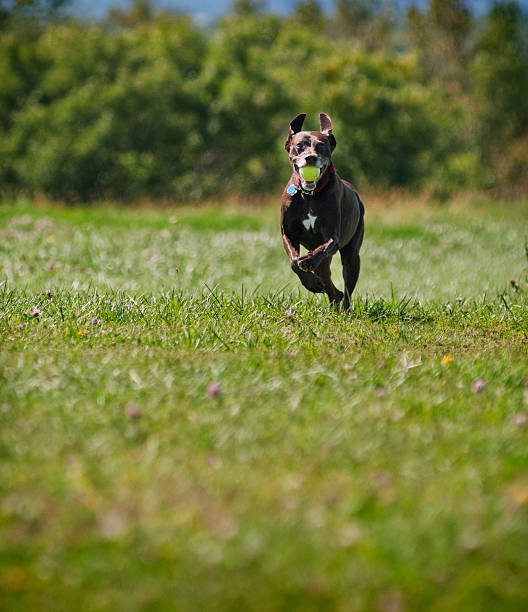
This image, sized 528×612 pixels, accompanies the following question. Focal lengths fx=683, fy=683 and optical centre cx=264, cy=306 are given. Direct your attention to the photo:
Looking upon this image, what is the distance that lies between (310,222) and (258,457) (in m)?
2.95

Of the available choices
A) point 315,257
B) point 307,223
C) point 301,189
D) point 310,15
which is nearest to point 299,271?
point 315,257

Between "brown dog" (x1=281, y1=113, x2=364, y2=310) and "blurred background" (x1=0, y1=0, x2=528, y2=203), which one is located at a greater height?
"blurred background" (x1=0, y1=0, x2=528, y2=203)

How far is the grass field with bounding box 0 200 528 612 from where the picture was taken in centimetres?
225

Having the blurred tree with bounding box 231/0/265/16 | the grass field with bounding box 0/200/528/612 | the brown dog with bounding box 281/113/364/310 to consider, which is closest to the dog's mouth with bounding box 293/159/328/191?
the brown dog with bounding box 281/113/364/310

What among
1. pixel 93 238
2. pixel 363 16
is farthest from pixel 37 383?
pixel 363 16

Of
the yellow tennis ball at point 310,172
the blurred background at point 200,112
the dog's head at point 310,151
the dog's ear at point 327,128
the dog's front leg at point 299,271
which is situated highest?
the blurred background at point 200,112

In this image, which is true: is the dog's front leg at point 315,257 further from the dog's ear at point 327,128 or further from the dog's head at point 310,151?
the dog's ear at point 327,128

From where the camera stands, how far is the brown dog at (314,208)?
17.7 feet

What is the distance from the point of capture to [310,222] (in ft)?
18.3

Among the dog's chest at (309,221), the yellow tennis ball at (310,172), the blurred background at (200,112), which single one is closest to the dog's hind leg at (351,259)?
the dog's chest at (309,221)

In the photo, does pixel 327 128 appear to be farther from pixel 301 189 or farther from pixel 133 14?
pixel 133 14

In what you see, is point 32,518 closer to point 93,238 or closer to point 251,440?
point 251,440

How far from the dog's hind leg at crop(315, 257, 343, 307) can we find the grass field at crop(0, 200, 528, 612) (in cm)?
23

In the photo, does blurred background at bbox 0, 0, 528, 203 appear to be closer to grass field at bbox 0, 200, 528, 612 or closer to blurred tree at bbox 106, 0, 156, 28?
blurred tree at bbox 106, 0, 156, 28
